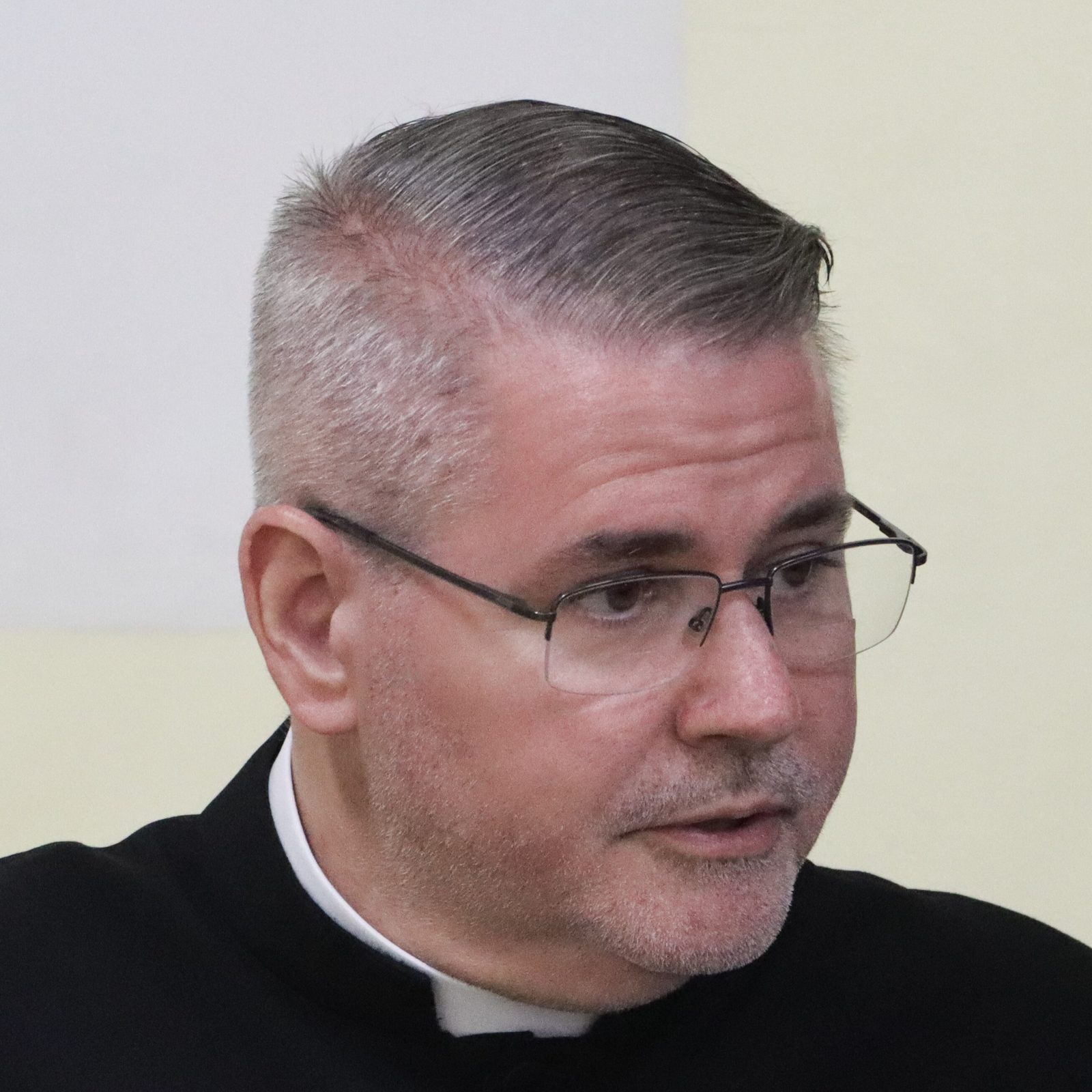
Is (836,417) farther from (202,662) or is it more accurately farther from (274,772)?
(202,662)

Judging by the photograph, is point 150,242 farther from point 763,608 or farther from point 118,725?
point 763,608

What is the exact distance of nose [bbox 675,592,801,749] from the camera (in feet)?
5.42

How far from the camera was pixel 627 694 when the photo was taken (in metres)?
1.69

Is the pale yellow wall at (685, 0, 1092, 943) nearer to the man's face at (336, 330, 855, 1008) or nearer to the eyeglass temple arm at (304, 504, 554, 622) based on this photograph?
the man's face at (336, 330, 855, 1008)

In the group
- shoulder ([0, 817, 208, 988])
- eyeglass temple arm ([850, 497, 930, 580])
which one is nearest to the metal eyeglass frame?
eyeglass temple arm ([850, 497, 930, 580])

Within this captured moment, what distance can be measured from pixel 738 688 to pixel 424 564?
1.07 ft

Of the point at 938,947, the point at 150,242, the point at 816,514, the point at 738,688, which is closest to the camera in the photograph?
the point at 738,688

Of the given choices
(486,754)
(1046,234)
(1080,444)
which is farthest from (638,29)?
(486,754)

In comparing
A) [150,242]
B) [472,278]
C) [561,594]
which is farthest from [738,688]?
[150,242]

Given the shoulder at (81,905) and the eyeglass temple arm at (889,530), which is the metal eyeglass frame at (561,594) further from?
the shoulder at (81,905)

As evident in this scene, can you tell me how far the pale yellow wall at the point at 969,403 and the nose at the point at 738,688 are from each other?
1.37 metres

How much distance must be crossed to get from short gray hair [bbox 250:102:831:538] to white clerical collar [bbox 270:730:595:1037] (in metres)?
0.41

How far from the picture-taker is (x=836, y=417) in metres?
1.94

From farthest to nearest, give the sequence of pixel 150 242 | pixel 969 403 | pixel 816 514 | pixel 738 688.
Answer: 1. pixel 969 403
2. pixel 150 242
3. pixel 816 514
4. pixel 738 688
